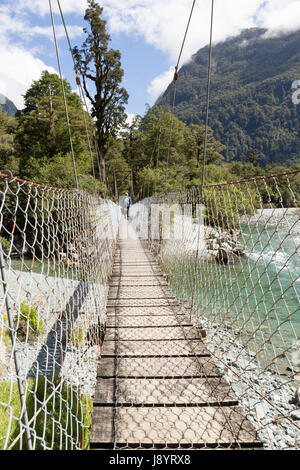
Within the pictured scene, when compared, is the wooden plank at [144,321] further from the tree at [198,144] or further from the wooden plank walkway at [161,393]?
the tree at [198,144]

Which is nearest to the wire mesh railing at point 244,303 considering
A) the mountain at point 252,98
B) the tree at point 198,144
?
the tree at point 198,144

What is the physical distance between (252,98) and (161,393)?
3297 inches

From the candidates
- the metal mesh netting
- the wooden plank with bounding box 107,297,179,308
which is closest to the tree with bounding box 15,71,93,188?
the wooden plank with bounding box 107,297,179,308

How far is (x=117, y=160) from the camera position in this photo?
17219 millimetres

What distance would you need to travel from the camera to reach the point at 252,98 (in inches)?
2778

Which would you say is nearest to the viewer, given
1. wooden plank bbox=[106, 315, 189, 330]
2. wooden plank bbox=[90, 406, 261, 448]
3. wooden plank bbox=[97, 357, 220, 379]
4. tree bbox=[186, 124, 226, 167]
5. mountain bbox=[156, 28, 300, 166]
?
wooden plank bbox=[90, 406, 261, 448]

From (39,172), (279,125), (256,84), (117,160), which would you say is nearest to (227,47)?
(256,84)

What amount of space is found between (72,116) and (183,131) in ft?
38.5

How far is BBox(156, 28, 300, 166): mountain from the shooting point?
56441 millimetres

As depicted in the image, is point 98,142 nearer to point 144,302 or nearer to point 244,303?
point 144,302

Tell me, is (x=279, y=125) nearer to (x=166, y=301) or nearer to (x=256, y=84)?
(x=256, y=84)

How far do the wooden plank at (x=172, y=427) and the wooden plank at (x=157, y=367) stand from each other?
19 centimetres

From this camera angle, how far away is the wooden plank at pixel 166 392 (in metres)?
1.04

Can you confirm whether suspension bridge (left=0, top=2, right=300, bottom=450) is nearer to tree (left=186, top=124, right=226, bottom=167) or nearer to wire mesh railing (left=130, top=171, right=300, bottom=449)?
wire mesh railing (left=130, top=171, right=300, bottom=449)
